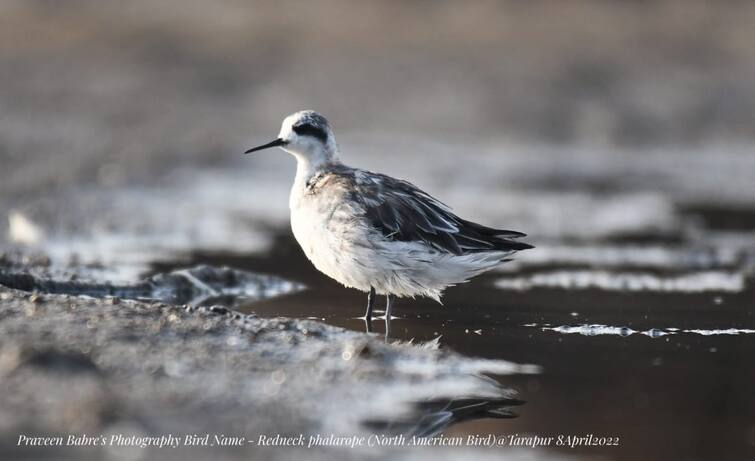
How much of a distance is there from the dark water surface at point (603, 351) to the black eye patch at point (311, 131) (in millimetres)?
1179

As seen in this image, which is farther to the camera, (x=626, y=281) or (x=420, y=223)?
(x=626, y=281)

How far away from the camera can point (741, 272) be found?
31.1 ft

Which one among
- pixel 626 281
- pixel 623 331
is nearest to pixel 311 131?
pixel 623 331

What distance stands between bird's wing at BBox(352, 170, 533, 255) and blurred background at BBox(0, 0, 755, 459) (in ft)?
1.77

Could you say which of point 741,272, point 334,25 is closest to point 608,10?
point 334,25

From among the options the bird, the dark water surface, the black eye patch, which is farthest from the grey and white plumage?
the black eye patch

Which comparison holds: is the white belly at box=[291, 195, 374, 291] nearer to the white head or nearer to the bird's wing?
the bird's wing

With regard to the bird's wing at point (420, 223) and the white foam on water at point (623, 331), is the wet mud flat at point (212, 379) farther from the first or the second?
the white foam on water at point (623, 331)

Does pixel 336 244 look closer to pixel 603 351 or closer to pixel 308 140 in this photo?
pixel 308 140

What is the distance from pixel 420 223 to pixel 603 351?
57.2 inches

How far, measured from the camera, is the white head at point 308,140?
7.96 meters

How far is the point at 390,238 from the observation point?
7113 mm

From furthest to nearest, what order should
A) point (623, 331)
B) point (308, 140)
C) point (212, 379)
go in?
1. point (308, 140)
2. point (623, 331)
3. point (212, 379)

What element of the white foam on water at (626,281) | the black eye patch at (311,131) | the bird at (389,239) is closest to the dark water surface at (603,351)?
the white foam on water at (626,281)
